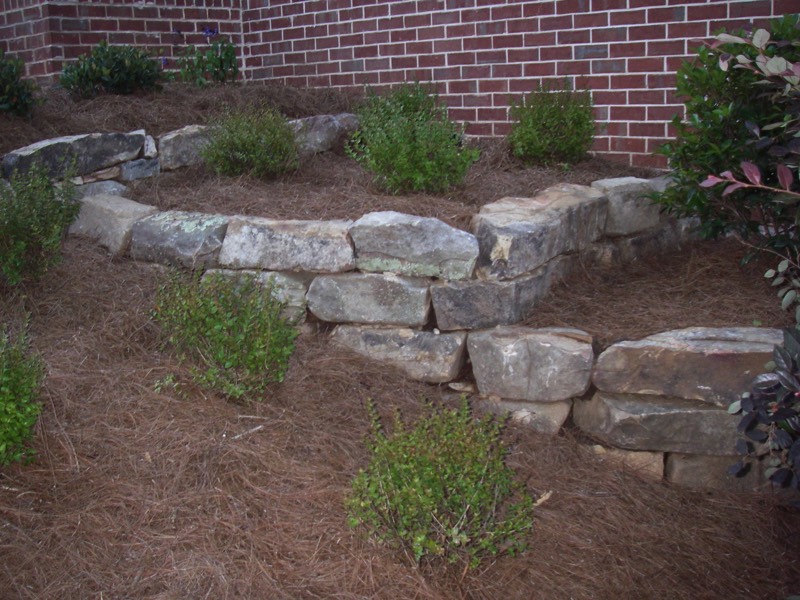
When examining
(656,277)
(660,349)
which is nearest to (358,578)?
(660,349)

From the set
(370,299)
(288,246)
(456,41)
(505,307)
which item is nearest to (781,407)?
(505,307)

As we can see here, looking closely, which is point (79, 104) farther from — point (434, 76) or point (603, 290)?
point (603, 290)

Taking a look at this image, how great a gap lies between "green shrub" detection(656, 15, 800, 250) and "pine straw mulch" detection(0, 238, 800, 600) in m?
0.40

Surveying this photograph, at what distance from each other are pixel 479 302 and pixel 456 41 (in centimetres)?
294

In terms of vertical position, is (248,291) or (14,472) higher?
(248,291)

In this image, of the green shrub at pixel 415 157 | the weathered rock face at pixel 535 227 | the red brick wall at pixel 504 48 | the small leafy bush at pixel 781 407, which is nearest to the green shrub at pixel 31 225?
the green shrub at pixel 415 157

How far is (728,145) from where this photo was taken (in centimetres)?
373

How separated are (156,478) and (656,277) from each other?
2.71 metres

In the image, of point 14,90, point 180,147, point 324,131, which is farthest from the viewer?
point 324,131

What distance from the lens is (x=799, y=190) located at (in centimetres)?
328

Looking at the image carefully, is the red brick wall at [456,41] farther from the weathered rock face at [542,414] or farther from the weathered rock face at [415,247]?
the weathered rock face at [542,414]

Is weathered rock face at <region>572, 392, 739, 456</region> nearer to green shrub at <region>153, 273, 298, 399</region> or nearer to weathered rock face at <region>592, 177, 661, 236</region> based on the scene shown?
weathered rock face at <region>592, 177, 661, 236</region>

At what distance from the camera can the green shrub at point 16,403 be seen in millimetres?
2971

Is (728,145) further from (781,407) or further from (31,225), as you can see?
(31,225)
